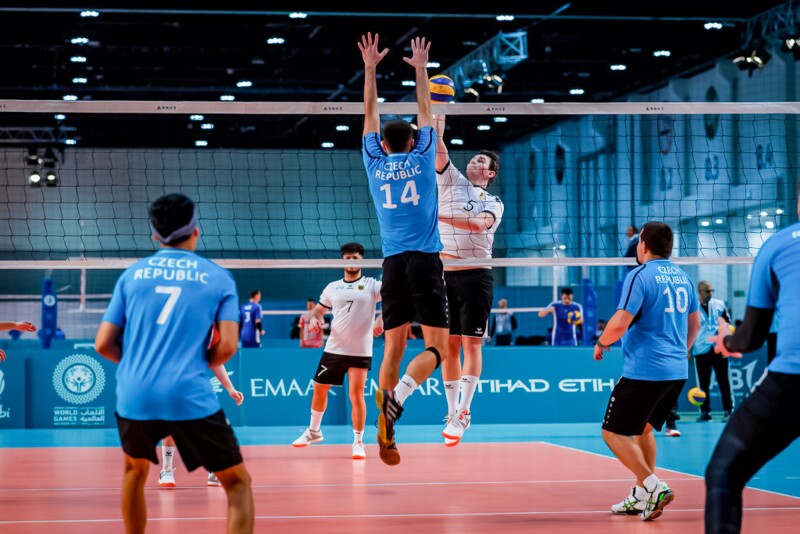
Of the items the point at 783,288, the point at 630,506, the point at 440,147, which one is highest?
the point at 440,147

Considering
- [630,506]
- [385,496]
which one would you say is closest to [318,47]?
[385,496]

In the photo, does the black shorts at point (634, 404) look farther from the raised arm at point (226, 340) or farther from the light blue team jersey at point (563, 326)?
the light blue team jersey at point (563, 326)

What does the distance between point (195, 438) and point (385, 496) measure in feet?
13.0

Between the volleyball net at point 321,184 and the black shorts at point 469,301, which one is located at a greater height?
the volleyball net at point 321,184

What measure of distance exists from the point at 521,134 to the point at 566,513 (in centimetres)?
2863

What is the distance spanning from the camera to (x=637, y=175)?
28.7m

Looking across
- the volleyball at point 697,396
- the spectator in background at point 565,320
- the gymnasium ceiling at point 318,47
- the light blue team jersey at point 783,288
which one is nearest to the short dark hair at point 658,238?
the light blue team jersey at point 783,288

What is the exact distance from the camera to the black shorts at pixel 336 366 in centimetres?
1176

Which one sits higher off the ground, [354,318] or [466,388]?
[354,318]

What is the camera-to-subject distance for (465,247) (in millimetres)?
8281

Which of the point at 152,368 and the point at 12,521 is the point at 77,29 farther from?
the point at 152,368

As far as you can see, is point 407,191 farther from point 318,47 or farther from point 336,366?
point 318,47

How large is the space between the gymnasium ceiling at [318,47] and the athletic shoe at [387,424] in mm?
14732

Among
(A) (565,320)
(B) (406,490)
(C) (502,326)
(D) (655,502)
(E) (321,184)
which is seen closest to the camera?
Result: (D) (655,502)
